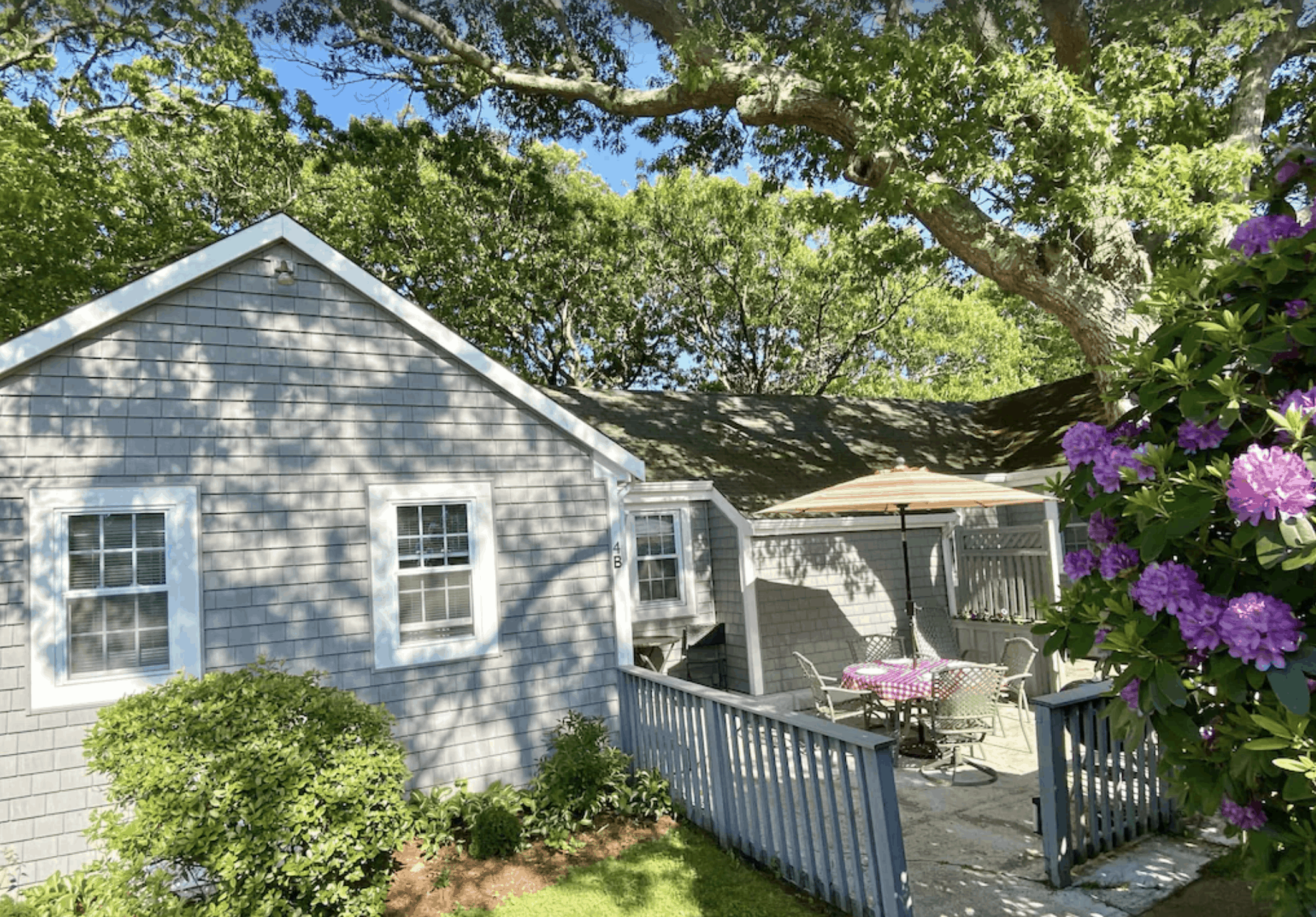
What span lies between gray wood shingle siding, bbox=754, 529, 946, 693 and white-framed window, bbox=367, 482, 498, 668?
17.8ft

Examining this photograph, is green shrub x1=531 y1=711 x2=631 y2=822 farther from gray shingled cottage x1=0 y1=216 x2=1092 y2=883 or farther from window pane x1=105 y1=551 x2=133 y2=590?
window pane x1=105 y1=551 x2=133 y2=590

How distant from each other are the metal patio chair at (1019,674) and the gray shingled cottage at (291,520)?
14.4 feet

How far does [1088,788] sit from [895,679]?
8.19ft

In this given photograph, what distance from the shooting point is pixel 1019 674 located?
28.5ft

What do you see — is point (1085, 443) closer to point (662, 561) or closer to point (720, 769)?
point (720, 769)

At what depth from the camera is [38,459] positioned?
221 inches

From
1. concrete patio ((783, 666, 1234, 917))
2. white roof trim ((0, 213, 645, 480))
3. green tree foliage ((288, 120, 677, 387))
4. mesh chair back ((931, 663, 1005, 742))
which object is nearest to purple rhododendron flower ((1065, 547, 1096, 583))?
concrete patio ((783, 666, 1234, 917))

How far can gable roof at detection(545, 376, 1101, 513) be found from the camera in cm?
1273

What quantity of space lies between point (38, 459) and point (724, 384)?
21113mm

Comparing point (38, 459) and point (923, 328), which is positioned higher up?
point (923, 328)

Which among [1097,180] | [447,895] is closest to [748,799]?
[447,895]

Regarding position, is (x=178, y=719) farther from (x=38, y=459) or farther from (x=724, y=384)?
(x=724, y=384)

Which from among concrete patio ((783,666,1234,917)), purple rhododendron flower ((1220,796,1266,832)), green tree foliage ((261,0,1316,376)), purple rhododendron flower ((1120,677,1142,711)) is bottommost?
concrete patio ((783,666,1234,917))

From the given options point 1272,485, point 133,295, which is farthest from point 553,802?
point 1272,485
